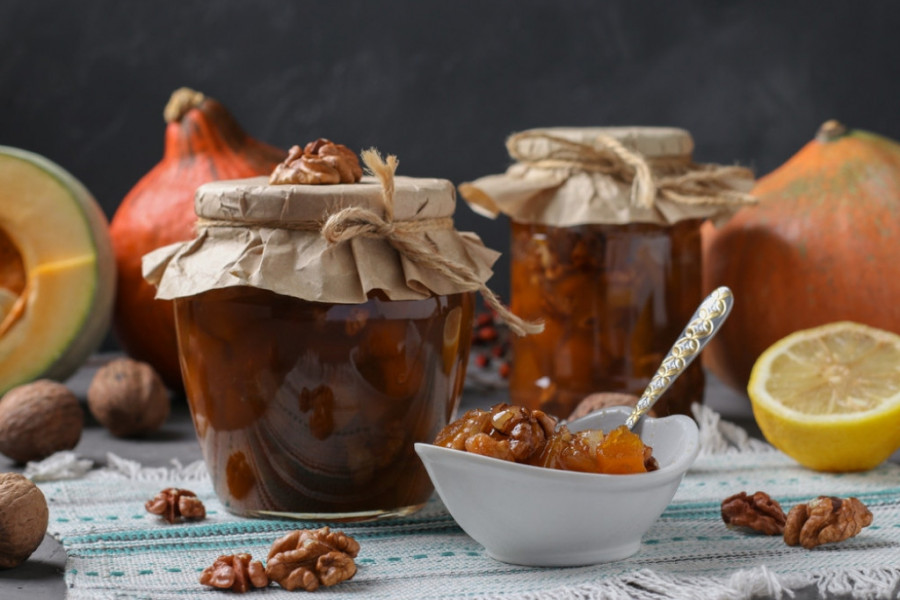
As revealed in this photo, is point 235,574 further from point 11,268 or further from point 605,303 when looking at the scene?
point 11,268

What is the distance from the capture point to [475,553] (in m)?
1.32

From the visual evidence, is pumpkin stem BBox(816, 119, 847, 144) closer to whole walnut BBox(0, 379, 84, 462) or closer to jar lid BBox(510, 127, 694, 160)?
jar lid BBox(510, 127, 694, 160)

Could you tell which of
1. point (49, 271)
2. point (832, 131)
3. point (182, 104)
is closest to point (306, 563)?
point (49, 271)

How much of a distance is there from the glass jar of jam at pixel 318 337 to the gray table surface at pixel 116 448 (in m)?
0.26

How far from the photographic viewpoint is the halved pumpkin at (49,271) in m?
2.11

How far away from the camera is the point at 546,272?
1945 mm

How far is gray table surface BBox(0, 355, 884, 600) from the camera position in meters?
1.24

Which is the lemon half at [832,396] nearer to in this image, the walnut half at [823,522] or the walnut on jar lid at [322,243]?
the walnut half at [823,522]

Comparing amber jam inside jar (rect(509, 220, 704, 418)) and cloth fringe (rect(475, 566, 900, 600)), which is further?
amber jam inside jar (rect(509, 220, 704, 418))

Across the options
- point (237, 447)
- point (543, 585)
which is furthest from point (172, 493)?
point (543, 585)

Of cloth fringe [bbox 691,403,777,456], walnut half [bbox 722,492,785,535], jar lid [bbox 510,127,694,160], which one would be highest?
jar lid [bbox 510,127,694,160]

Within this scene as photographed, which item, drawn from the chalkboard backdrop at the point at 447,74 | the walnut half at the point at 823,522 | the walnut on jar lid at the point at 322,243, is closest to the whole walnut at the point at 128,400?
the walnut on jar lid at the point at 322,243

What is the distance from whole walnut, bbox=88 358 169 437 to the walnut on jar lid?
588 millimetres

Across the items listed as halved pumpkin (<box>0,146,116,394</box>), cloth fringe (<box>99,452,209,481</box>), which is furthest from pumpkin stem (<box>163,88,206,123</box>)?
cloth fringe (<box>99,452,209,481</box>)
